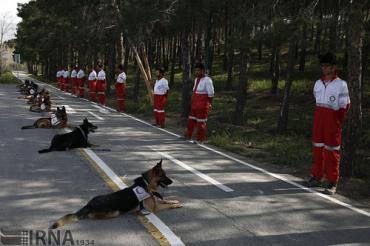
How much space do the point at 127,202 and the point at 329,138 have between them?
3.99 metres

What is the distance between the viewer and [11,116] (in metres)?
18.3

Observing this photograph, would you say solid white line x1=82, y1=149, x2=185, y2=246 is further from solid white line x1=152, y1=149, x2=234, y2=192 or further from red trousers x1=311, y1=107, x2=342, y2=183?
red trousers x1=311, y1=107, x2=342, y2=183

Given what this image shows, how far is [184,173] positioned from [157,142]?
402cm

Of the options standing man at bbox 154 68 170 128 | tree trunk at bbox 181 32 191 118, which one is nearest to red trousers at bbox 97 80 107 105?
tree trunk at bbox 181 32 191 118

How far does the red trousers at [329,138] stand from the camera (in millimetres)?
8359

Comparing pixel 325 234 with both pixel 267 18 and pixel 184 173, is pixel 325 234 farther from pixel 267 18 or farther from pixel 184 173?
pixel 267 18

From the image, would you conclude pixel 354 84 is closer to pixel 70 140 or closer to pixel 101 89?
pixel 70 140

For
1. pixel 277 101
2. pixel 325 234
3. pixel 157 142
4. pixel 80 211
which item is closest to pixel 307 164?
pixel 157 142

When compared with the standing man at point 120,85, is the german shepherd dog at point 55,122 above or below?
below

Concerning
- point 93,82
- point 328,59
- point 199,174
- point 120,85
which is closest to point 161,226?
point 199,174

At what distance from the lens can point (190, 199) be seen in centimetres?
750

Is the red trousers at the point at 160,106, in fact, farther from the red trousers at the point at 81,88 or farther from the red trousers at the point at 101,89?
the red trousers at the point at 81,88

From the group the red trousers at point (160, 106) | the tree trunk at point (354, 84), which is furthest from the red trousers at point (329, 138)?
the red trousers at point (160, 106)

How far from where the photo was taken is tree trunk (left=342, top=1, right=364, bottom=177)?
952 cm
